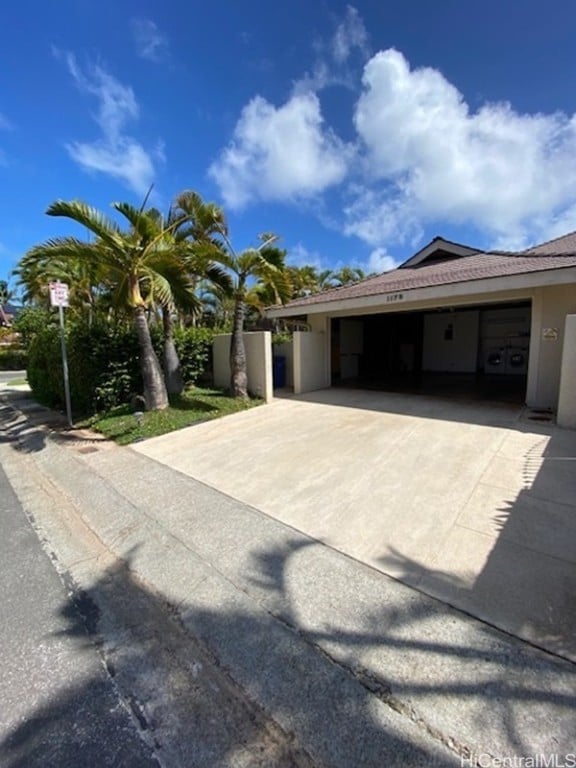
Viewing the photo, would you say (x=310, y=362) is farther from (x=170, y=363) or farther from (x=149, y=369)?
(x=149, y=369)

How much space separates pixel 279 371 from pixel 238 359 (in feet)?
11.3

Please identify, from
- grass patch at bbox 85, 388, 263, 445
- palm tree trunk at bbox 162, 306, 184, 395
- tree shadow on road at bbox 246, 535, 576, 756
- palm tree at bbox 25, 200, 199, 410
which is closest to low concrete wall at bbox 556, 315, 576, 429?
tree shadow on road at bbox 246, 535, 576, 756

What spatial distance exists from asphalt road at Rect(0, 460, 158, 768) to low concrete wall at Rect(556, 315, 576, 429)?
8080 mm

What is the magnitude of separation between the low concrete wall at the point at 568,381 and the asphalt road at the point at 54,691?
26.5ft

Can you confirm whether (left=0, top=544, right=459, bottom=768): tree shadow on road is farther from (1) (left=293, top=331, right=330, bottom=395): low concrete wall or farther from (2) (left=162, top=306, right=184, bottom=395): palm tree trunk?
(1) (left=293, top=331, right=330, bottom=395): low concrete wall

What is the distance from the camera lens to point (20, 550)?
3.63 m

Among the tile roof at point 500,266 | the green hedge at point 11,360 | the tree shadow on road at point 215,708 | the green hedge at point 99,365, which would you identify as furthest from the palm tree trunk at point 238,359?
the green hedge at point 11,360

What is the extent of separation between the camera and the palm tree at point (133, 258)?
23.8ft

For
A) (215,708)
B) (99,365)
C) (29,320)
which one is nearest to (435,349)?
(99,365)

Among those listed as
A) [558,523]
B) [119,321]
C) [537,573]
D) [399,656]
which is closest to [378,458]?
[558,523]

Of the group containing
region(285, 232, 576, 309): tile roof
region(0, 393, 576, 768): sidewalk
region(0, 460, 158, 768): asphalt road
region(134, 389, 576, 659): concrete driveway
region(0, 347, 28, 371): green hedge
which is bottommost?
region(0, 460, 158, 768): asphalt road

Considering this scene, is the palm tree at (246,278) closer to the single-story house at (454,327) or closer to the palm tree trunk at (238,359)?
the palm tree trunk at (238,359)

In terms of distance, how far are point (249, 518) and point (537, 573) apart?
2.71 meters

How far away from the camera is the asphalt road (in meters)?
1.78
